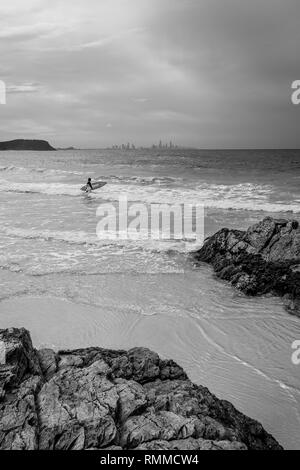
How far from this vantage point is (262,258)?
10047mm

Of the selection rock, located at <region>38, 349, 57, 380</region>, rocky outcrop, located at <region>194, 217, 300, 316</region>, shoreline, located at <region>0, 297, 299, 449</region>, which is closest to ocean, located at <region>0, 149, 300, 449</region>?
shoreline, located at <region>0, 297, 299, 449</region>

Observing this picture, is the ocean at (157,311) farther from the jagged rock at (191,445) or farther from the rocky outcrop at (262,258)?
the jagged rock at (191,445)

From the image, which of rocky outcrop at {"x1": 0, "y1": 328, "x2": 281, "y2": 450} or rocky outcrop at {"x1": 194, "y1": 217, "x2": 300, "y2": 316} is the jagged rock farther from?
rocky outcrop at {"x1": 194, "y1": 217, "x2": 300, "y2": 316}

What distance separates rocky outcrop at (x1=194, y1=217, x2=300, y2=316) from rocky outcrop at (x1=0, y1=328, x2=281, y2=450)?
4443mm

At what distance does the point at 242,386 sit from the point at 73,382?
8.69 ft

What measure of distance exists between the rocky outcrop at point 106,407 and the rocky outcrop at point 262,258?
4443mm

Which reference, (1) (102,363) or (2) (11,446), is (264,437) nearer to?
(1) (102,363)

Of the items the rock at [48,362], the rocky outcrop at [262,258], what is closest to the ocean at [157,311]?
the rocky outcrop at [262,258]

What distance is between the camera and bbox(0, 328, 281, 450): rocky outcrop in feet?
11.5

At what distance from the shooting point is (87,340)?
21.9 ft

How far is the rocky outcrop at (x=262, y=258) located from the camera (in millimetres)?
8898

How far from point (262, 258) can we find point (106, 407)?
23.6ft

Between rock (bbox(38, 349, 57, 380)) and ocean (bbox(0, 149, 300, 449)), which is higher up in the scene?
rock (bbox(38, 349, 57, 380))

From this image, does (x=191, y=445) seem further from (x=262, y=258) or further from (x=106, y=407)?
(x=262, y=258)
